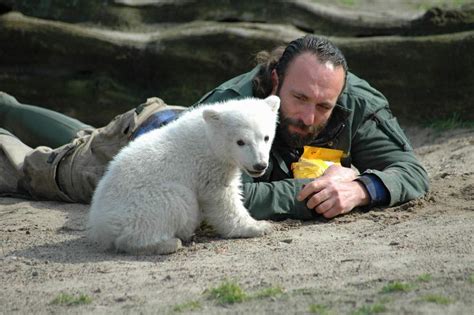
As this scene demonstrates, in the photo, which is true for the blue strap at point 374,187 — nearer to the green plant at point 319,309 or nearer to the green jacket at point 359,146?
the green jacket at point 359,146

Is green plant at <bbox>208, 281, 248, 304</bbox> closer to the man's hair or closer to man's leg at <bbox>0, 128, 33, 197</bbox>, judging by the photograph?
the man's hair

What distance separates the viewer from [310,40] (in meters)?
6.43

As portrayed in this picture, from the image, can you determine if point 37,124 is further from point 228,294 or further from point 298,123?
point 228,294

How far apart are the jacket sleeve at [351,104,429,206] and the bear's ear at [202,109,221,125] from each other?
1534mm

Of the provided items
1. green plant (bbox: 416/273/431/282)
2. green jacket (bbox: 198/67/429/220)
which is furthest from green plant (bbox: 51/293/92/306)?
green jacket (bbox: 198/67/429/220)

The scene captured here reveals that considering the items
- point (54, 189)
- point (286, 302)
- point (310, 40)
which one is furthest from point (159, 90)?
point (286, 302)

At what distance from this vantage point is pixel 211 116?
217 inches

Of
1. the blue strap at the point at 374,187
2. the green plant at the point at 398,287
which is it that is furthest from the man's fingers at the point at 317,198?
the green plant at the point at 398,287

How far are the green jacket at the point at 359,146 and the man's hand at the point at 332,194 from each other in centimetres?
10

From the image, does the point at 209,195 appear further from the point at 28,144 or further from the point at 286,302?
the point at 28,144

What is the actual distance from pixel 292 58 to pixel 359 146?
93 centimetres

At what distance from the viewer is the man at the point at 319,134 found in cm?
604

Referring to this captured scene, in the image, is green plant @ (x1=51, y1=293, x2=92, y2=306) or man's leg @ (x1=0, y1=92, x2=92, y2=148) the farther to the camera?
man's leg @ (x1=0, y1=92, x2=92, y2=148)

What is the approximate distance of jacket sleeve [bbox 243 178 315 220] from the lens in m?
6.00
